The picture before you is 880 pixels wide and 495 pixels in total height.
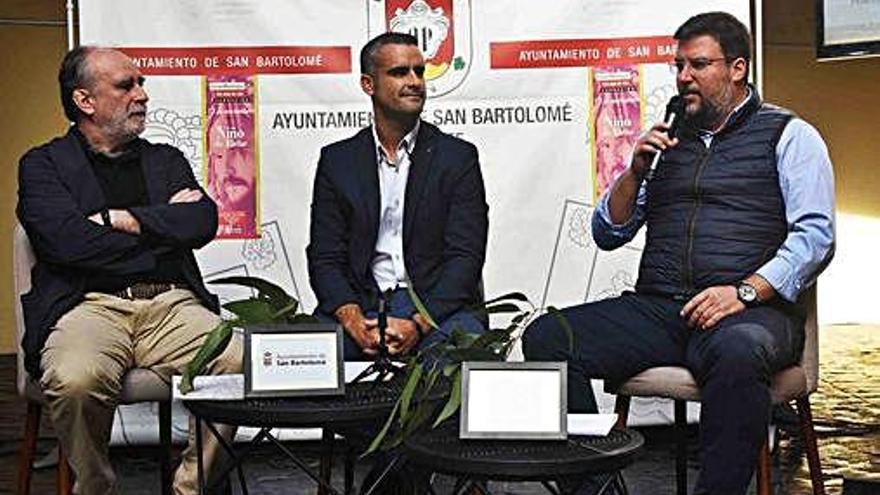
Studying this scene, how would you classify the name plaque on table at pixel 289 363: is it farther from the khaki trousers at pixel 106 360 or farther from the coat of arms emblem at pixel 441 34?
the coat of arms emblem at pixel 441 34

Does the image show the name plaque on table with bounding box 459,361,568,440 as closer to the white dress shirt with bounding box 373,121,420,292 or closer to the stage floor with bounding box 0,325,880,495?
the white dress shirt with bounding box 373,121,420,292

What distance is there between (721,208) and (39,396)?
1888mm

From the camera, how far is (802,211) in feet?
13.9

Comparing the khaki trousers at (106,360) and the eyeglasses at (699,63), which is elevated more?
the eyeglasses at (699,63)

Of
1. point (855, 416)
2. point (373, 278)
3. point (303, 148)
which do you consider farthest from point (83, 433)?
point (855, 416)

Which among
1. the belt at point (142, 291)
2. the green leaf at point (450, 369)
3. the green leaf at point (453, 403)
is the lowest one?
the green leaf at point (453, 403)

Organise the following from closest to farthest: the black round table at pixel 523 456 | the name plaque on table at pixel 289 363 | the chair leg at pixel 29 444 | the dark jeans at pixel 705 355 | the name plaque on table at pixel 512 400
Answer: the black round table at pixel 523 456
the name plaque on table at pixel 512 400
the name plaque on table at pixel 289 363
the dark jeans at pixel 705 355
the chair leg at pixel 29 444

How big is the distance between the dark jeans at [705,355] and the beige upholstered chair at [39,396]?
100 cm

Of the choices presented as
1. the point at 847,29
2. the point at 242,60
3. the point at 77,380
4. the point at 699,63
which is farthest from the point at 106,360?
the point at 847,29

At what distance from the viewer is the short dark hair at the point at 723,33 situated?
14.6 ft

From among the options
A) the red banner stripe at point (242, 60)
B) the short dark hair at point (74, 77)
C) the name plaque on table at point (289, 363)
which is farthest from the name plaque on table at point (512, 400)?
the red banner stripe at point (242, 60)

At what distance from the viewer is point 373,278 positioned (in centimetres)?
468

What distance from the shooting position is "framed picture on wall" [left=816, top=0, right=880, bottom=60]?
490 centimetres

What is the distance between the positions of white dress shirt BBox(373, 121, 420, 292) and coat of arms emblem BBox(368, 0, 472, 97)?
571 millimetres
